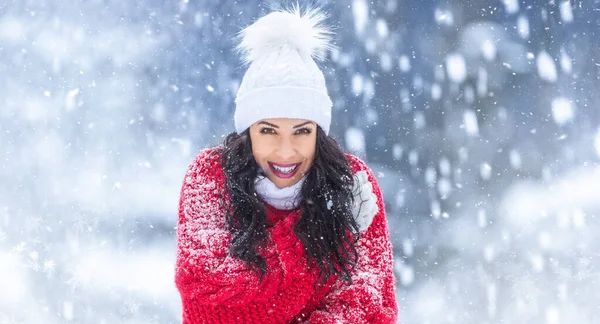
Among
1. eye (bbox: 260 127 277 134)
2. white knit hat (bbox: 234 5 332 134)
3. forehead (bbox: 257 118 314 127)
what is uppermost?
white knit hat (bbox: 234 5 332 134)

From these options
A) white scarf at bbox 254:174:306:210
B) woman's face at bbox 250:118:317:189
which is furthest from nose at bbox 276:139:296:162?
white scarf at bbox 254:174:306:210

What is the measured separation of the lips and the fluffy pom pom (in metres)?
0.42

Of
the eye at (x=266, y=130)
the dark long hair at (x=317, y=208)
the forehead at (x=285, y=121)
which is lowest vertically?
the dark long hair at (x=317, y=208)

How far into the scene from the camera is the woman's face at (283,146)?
2.18 metres

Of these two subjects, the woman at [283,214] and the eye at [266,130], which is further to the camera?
the eye at [266,130]

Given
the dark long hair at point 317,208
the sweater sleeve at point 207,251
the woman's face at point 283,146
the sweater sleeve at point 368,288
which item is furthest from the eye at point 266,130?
the sweater sleeve at point 368,288

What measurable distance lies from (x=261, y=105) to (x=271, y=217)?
425 mm

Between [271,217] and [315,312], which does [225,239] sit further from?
[315,312]

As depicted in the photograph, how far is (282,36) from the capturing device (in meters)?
2.25

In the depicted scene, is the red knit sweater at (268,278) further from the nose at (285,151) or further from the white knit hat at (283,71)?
the white knit hat at (283,71)

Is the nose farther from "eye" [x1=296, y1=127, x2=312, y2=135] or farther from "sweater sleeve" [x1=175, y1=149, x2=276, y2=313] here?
"sweater sleeve" [x1=175, y1=149, x2=276, y2=313]

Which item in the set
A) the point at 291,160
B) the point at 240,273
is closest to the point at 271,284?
the point at 240,273

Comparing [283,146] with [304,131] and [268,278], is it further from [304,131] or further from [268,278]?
[268,278]

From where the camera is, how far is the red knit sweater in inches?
81.7
